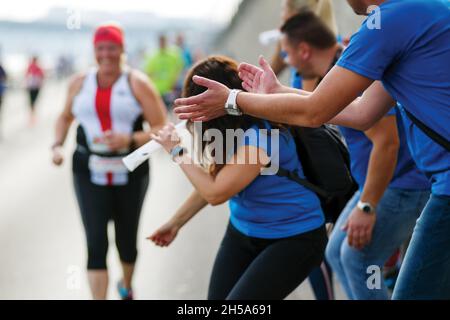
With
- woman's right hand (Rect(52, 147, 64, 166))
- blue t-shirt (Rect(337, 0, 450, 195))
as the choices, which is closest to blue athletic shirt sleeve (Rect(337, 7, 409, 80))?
blue t-shirt (Rect(337, 0, 450, 195))

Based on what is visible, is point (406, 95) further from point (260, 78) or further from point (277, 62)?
point (277, 62)

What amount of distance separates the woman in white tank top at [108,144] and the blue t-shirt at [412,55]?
2590 mm

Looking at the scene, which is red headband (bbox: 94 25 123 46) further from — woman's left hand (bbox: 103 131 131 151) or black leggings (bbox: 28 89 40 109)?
black leggings (bbox: 28 89 40 109)

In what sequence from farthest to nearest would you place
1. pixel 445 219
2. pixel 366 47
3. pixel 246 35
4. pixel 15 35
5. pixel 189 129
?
1. pixel 15 35
2. pixel 246 35
3. pixel 189 129
4. pixel 445 219
5. pixel 366 47

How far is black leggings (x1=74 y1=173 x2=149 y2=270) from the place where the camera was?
4496 millimetres

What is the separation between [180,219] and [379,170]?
1051 millimetres

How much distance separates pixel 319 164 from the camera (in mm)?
3141

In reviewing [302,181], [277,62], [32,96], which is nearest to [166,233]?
[302,181]

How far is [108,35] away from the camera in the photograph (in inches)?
184

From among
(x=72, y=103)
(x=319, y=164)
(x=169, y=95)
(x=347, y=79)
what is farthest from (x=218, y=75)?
(x=169, y=95)

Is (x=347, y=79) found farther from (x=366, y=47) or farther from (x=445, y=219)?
(x=445, y=219)

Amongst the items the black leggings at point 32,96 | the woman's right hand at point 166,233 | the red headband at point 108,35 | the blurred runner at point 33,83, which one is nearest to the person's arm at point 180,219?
the woman's right hand at point 166,233

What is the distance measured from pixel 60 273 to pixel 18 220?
2.12 m
